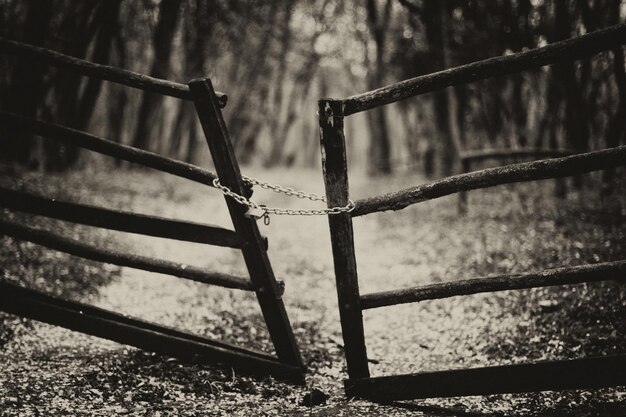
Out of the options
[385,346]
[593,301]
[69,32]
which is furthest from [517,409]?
A: [69,32]

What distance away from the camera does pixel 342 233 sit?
112 inches

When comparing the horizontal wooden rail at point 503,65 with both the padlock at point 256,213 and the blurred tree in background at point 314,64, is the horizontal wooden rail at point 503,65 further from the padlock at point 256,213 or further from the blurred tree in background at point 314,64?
the blurred tree in background at point 314,64

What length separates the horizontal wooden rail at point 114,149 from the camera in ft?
9.71

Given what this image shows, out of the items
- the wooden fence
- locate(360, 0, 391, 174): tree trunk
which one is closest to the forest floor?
the wooden fence

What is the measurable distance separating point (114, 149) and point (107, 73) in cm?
50

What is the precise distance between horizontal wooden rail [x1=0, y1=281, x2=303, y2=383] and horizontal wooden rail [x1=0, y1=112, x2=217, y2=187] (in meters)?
1.18

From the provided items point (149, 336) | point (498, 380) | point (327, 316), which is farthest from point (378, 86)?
point (498, 380)

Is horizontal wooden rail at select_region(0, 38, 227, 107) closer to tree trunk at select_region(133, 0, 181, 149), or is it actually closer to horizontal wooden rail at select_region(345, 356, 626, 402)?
horizontal wooden rail at select_region(345, 356, 626, 402)

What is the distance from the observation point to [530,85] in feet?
35.3

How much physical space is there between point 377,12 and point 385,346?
14.6 m

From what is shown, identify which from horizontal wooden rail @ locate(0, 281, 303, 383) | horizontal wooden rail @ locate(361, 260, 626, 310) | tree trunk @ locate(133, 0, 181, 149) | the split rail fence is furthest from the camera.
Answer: tree trunk @ locate(133, 0, 181, 149)

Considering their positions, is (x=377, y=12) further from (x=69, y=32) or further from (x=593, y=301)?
(x=593, y=301)

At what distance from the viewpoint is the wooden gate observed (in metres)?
2.95

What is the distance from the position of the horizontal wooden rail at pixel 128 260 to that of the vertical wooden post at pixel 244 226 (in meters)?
0.15
